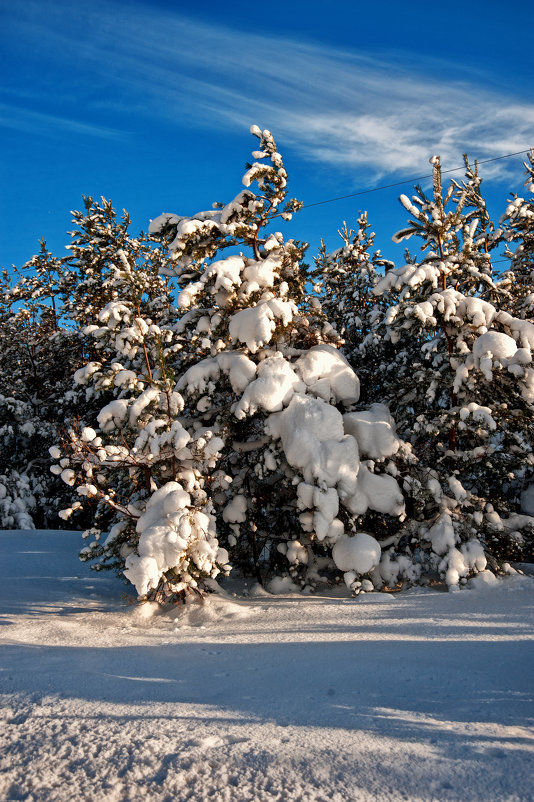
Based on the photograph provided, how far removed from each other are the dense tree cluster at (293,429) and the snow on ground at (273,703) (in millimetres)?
915

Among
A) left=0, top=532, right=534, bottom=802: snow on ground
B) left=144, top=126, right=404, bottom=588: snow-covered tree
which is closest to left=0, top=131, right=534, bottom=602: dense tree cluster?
left=144, top=126, right=404, bottom=588: snow-covered tree

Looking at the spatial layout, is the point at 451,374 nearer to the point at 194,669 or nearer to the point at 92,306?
the point at 194,669

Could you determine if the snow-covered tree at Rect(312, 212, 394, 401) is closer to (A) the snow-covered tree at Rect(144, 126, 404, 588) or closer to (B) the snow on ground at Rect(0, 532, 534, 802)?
(A) the snow-covered tree at Rect(144, 126, 404, 588)

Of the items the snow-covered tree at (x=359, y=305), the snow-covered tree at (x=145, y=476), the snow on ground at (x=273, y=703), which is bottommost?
the snow on ground at (x=273, y=703)

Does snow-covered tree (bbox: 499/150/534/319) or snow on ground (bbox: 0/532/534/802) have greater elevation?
snow-covered tree (bbox: 499/150/534/319)

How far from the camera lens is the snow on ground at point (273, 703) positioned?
2.74 metres

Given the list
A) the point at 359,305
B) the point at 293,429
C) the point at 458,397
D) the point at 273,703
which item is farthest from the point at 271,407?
the point at 359,305

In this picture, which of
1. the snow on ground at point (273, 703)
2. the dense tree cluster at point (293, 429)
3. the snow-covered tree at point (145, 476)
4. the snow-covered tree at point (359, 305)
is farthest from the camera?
the snow-covered tree at point (359, 305)

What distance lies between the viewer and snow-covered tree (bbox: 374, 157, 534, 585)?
23.5ft

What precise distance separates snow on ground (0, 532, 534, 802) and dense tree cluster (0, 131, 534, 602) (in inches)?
36.0

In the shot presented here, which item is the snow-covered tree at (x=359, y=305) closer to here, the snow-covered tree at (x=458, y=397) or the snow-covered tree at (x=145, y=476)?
the snow-covered tree at (x=458, y=397)

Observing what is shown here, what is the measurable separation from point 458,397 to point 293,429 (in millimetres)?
2517

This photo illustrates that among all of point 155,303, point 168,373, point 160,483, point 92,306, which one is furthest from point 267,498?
point 92,306

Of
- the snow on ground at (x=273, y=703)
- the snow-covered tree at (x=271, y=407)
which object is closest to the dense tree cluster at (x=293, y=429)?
the snow-covered tree at (x=271, y=407)
